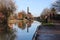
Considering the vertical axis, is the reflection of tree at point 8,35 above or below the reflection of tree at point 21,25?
below

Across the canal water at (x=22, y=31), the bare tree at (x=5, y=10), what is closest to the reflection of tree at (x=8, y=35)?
the canal water at (x=22, y=31)

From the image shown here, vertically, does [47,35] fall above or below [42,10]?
below

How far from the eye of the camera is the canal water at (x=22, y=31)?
14.1 feet

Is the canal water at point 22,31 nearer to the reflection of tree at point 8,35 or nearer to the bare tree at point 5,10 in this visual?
the reflection of tree at point 8,35

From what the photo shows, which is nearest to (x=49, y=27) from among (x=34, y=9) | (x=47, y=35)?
(x=47, y=35)

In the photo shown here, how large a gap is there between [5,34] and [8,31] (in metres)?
0.08

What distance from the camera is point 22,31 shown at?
14.2 feet

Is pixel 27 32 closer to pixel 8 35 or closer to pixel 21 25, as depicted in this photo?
pixel 21 25

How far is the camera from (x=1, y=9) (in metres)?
4.42

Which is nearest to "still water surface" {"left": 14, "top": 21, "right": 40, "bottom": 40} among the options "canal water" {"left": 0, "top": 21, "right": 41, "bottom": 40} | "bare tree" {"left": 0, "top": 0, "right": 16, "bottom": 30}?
"canal water" {"left": 0, "top": 21, "right": 41, "bottom": 40}

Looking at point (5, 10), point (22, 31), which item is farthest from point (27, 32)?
point (5, 10)

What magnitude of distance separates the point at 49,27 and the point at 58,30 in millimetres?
189

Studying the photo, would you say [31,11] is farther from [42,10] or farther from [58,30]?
[58,30]

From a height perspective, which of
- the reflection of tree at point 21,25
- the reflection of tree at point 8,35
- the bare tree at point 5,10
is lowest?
the reflection of tree at point 8,35
